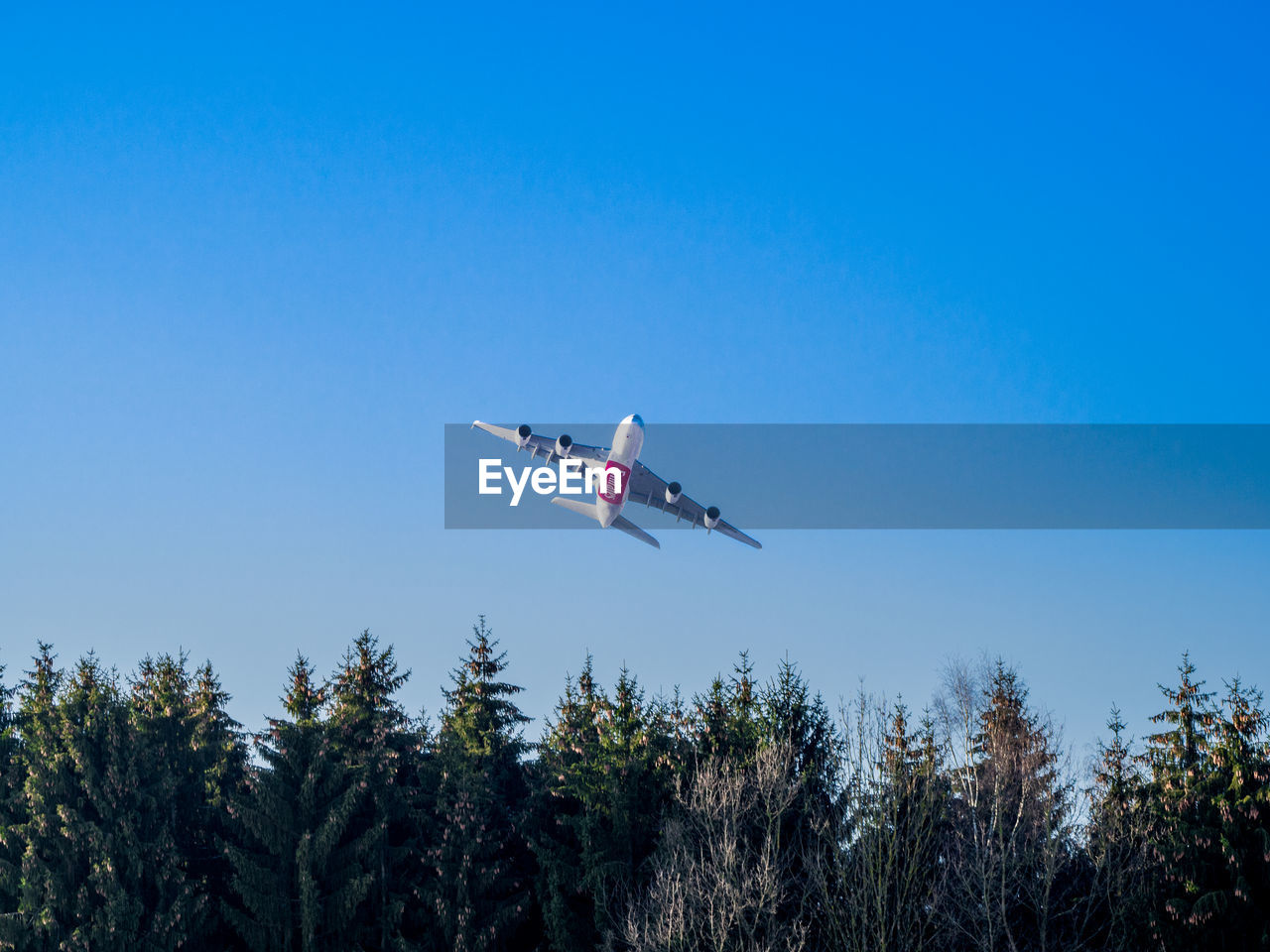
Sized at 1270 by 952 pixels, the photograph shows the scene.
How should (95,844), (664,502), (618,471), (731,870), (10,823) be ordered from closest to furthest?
(731,870) < (95,844) < (10,823) < (618,471) < (664,502)

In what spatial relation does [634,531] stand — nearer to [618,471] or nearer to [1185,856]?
[618,471]

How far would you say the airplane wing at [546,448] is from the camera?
51250 millimetres

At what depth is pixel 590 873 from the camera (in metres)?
43.3

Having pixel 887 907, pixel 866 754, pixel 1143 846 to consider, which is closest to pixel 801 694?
pixel 866 754

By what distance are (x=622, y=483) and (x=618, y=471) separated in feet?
3.58

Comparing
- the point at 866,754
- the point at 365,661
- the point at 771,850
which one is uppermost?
the point at 365,661

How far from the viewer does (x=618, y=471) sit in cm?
4900

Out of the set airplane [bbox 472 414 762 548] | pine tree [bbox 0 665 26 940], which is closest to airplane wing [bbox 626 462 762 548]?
airplane [bbox 472 414 762 548]

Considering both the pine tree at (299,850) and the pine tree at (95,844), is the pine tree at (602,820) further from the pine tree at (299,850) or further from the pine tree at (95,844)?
the pine tree at (95,844)

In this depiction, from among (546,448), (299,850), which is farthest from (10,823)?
(546,448)

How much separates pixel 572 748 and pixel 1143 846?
20743 millimetres

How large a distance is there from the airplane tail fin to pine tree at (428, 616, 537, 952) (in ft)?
32.7

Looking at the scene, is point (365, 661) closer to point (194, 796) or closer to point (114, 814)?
point (194, 796)

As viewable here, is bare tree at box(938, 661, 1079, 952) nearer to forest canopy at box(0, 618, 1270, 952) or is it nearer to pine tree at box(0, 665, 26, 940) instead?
forest canopy at box(0, 618, 1270, 952)
